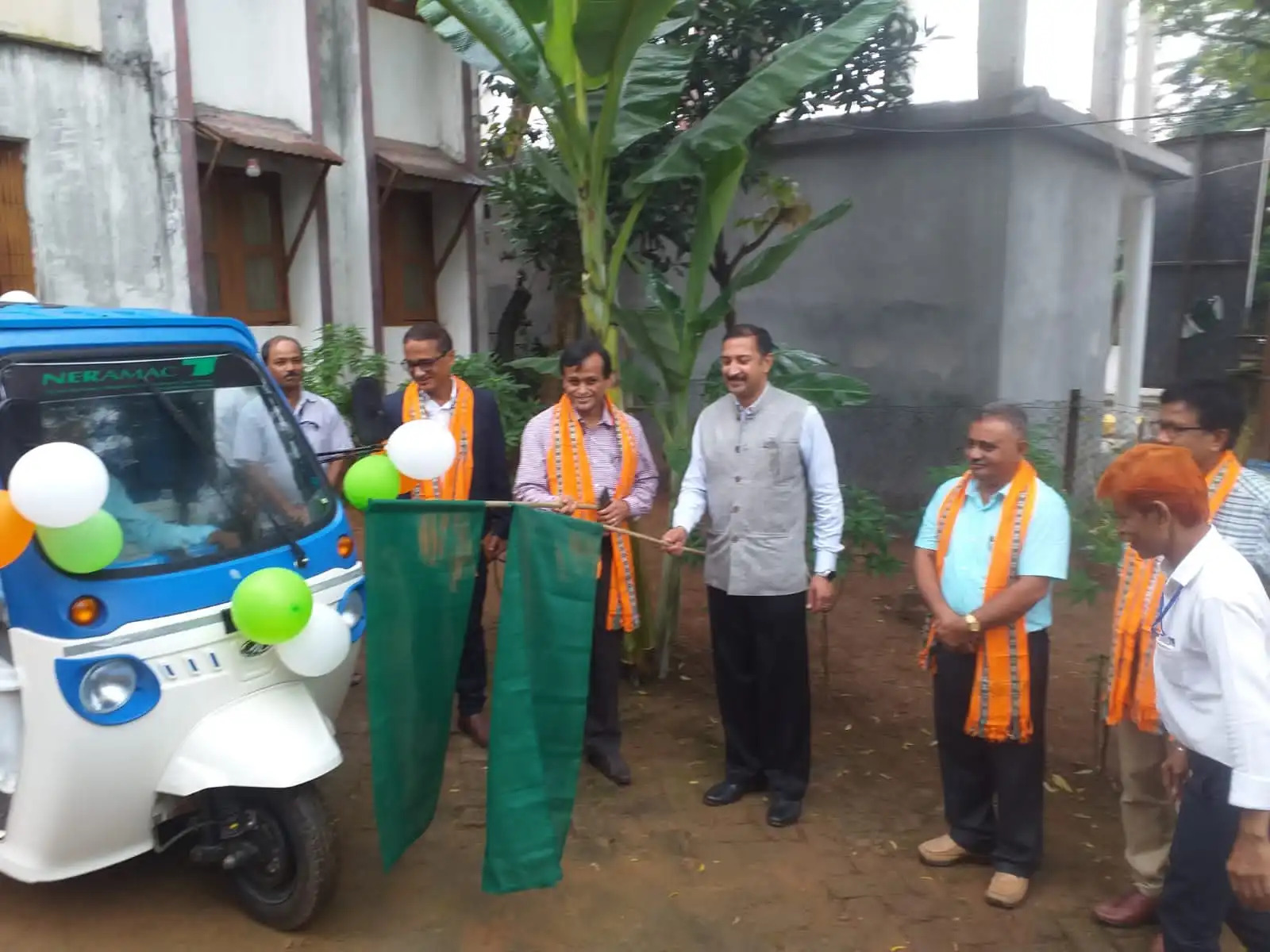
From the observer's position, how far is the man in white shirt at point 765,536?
147 inches

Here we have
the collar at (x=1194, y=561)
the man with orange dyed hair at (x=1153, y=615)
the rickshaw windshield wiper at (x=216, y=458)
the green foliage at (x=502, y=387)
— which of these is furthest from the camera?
the green foliage at (x=502, y=387)

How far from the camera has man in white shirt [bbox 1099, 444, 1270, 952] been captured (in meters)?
2.17

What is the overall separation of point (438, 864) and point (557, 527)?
4.73 ft

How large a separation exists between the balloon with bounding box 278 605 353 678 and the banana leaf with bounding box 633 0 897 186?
2684 millimetres

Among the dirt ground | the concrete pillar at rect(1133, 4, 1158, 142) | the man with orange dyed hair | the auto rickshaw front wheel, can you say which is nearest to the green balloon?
the auto rickshaw front wheel

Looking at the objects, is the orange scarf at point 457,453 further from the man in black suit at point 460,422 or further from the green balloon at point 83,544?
the green balloon at point 83,544

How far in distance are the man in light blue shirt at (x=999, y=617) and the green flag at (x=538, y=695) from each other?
4.00ft

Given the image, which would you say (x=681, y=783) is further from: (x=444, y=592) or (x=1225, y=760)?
(x=1225, y=760)

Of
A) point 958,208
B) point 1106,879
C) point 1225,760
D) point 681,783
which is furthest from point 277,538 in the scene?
point 958,208

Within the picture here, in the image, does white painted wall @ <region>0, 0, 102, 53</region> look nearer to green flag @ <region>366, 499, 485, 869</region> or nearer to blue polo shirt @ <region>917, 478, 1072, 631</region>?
green flag @ <region>366, 499, 485, 869</region>

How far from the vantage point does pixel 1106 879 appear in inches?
139

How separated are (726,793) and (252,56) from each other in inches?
303

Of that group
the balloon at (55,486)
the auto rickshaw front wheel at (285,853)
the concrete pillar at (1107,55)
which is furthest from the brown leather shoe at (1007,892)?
the concrete pillar at (1107,55)

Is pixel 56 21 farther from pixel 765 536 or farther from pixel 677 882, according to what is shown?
pixel 677 882
